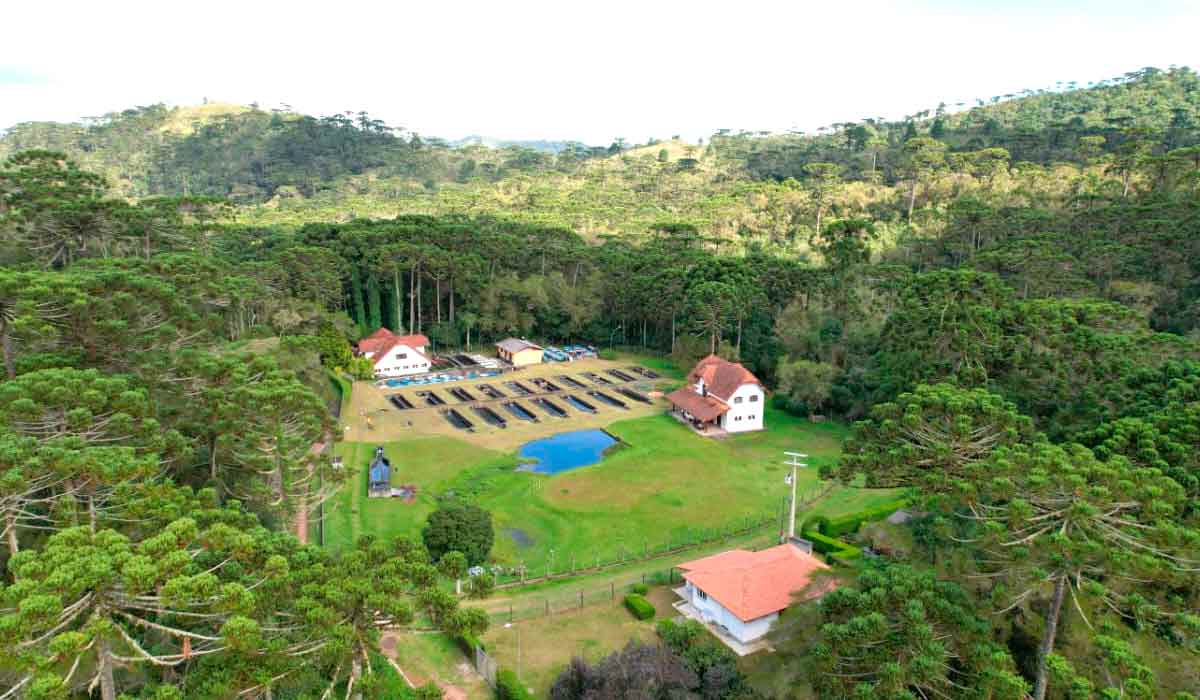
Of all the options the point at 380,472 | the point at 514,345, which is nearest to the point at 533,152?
the point at 514,345

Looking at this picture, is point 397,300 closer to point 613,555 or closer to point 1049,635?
point 613,555

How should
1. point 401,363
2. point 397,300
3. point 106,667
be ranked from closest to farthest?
point 106,667 < point 401,363 < point 397,300

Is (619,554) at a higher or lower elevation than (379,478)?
lower

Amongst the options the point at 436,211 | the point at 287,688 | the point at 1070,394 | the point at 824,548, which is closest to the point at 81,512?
the point at 287,688

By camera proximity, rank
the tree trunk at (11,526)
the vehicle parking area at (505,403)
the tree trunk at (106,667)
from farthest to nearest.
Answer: the vehicle parking area at (505,403) < the tree trunk at (11,526) < the tree trunk at (106,667)

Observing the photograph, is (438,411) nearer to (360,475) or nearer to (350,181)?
(360,475)

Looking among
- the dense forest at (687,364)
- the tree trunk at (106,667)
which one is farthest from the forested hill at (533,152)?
the tree trunk at (106,667)

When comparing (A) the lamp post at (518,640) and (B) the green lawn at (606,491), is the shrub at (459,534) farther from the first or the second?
(A) the lamp post at (518,640)
